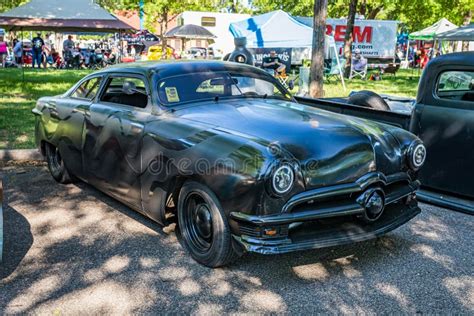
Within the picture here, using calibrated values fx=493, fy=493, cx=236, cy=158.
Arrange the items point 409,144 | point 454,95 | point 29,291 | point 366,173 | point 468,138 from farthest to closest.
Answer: point 454,95 → point 468,138 → point 409,144 → point 366,173 → point 29,291

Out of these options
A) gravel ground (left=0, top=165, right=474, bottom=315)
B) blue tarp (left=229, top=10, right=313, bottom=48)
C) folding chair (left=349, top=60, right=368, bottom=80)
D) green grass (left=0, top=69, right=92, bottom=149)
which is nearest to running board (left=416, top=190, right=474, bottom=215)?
gravel ground (left=0, top=165, right=474, bottom=315)

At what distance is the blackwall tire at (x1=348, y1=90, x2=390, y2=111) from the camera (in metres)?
6.21

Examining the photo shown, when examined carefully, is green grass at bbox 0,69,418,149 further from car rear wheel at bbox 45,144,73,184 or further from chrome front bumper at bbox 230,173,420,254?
chrome front bumper at bbox 230,173,420,254

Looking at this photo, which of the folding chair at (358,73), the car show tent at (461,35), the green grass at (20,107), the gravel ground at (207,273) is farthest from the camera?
the folding chair at (358,73)

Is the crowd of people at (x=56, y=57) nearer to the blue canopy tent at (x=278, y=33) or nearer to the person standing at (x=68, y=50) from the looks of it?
the person standing at (x=68, y=50)

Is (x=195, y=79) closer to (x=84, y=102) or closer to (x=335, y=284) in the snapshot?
(x=84, y=102)

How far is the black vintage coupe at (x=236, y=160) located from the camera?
3230 millimetres

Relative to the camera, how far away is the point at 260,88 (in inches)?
192

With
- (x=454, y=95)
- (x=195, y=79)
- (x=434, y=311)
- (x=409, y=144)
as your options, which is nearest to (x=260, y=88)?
(x=195, y=79)

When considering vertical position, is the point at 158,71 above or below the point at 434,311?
above

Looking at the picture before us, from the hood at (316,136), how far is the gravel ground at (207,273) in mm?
717

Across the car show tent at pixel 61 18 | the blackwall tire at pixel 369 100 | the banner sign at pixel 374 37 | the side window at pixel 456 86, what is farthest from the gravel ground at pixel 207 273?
the banner sign at pixel 374 37

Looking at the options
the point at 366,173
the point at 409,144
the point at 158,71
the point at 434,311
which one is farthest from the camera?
the point at 158,71

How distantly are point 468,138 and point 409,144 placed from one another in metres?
1.07
